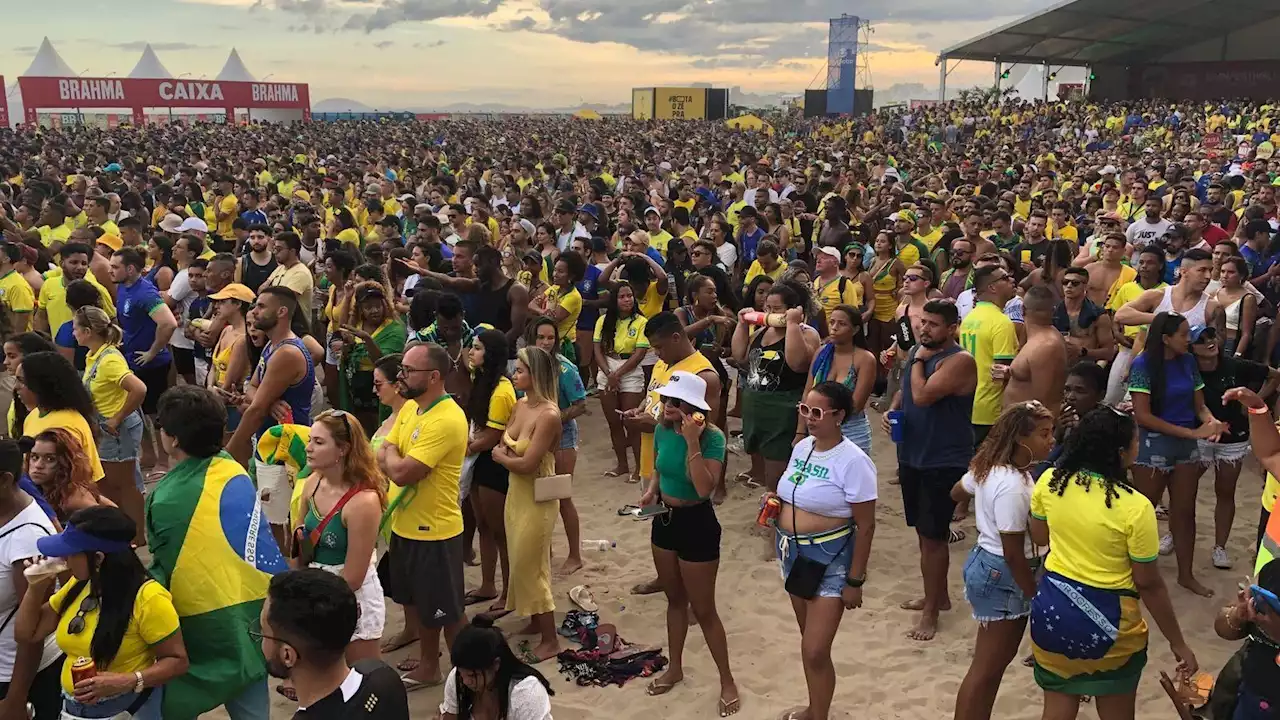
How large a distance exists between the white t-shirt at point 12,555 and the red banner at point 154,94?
142 feet

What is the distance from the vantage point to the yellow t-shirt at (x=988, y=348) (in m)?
5.77

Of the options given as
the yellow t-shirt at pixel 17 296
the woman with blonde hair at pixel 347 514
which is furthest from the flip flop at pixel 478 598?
the yellow t-shirt at pixel 17 296

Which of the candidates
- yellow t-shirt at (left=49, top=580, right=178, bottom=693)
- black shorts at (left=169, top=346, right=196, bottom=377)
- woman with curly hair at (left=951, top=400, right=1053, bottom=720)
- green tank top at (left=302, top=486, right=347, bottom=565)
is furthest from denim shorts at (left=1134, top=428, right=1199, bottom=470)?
black shorts at (left=169, top=346, right=196, bottom=377)

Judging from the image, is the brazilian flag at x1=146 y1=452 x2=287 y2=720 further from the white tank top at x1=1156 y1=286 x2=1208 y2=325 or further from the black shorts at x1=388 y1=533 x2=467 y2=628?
the white tank top at x1=1156 y1=286 x2=1208 y2=325

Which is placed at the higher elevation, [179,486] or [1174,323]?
[1174,323]

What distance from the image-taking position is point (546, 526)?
4980 mm

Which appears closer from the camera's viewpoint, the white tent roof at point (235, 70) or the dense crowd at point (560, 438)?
the dense crowd at point (560, 438)

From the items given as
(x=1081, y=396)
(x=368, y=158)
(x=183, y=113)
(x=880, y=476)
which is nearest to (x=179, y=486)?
(x=1081, y=396)

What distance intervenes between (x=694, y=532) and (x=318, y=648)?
2139 millimetres

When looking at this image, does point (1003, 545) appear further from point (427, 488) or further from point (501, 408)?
point (501, 408)

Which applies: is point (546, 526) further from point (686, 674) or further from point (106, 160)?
point (106, 160)

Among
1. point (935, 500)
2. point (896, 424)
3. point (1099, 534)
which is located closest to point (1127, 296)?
point (896, 424)

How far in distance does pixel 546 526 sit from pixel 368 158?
18.7m

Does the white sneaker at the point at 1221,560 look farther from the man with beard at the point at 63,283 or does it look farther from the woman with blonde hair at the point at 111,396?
the man with beard at the point at 63,283
